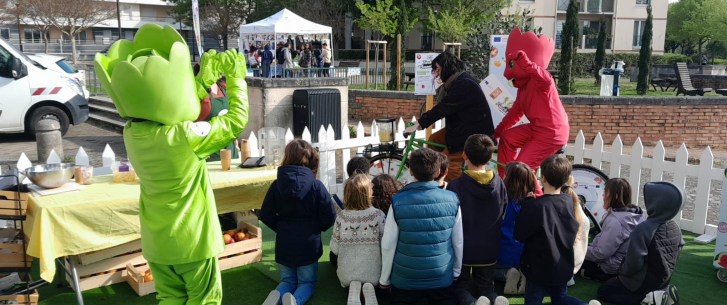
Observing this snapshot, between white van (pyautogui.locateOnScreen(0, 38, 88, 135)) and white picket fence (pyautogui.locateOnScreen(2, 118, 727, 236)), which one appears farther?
white van (pyautogui.locateOnScreen(0, 38, 88, 135))

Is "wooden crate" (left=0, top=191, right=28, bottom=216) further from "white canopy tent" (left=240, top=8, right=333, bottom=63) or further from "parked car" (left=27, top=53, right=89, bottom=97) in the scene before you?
"white canopy tent" (left=240, top=8, right=333, bottom=63)

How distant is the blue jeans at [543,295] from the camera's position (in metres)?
4.17

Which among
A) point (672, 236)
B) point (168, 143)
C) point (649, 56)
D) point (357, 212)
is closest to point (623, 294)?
point (672, 236)

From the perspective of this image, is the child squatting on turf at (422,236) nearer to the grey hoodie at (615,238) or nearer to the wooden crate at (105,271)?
the grey hoodie at (615,238)

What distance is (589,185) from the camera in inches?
243

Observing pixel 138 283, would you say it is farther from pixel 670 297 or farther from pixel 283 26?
pixel 283 26

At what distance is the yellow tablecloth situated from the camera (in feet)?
12.7

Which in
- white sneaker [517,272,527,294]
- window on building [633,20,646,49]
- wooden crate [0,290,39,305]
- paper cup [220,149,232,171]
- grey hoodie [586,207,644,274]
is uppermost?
window on building [633,20,646,49]

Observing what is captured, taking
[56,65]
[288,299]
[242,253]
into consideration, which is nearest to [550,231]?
[288,299]

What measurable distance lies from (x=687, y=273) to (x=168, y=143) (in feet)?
15.1

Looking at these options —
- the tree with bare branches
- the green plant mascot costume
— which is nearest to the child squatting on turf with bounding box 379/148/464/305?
the green plant mascot costume

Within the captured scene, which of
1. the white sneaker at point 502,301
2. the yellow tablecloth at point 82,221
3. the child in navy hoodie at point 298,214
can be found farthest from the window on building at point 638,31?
the yellow tablecloth at point 82,221

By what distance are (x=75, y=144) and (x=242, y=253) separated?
30.4ft

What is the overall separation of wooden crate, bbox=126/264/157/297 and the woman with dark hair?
295 cm
